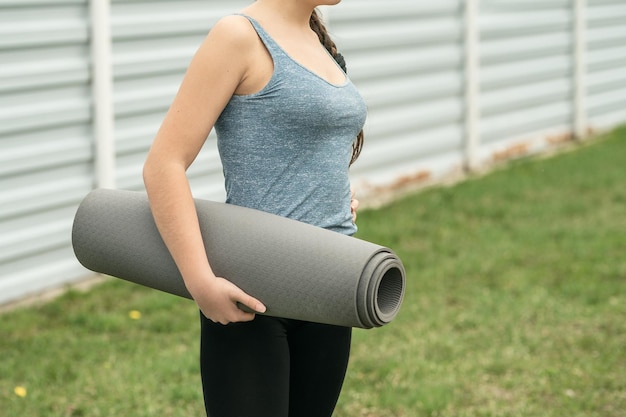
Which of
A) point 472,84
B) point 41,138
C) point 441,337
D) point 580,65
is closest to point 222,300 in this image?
point 441,337

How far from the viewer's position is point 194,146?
2.11 meters

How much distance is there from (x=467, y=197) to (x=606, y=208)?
3.33 feet

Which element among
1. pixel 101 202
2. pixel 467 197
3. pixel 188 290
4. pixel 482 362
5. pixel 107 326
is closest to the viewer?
pixel 188 290

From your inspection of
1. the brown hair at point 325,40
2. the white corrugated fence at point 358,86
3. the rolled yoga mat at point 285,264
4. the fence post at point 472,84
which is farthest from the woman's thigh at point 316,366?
the fence post at point 472,84

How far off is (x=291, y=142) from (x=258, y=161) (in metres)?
0.08

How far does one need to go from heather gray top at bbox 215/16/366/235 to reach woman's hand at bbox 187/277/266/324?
0.71ft

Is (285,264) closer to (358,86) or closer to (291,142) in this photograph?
(291,142)

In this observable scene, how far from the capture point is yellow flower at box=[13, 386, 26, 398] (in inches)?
173

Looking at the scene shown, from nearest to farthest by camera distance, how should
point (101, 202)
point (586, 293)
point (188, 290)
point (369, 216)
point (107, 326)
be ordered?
point (188, 290)
point (101, 202)
point (107, 326)
point (586, 293)
point (369, 216)

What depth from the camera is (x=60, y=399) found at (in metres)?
4.38

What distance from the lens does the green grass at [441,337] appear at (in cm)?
436

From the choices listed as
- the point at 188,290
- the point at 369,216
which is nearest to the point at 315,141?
the point at 188,290

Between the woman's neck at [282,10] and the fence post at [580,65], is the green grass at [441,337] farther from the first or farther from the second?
the fence post at [580,65]

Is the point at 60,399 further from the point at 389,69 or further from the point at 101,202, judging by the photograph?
the point at 389,69
